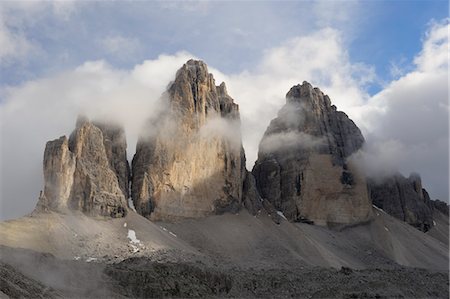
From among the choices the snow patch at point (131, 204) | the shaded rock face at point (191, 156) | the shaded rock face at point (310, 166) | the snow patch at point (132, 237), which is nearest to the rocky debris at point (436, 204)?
the shaded rock face at point (310, 166)

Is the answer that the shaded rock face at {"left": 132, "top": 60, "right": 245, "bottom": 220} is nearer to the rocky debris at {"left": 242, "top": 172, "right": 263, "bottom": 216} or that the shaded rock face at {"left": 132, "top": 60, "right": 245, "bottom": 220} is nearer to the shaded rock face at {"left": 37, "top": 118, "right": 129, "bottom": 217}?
the rocky debris at {"left": 242, "top": 172, "right": 263, "bottom": 216}

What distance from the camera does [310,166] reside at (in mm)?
126438

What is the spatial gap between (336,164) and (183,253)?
192 feet

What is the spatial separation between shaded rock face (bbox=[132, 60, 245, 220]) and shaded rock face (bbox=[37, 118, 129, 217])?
6.83 metres

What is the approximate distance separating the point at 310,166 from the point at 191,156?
32.3 m

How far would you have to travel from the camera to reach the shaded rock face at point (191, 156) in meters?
99.4

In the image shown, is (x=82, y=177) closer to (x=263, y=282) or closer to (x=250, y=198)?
(x=263, y=282)

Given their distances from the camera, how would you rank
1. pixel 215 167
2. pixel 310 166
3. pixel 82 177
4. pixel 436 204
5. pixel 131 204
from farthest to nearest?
1. pixel 436 204
2. pixel 310 166
3. pixel 215 167
4. pixel 131 204
5. pixel 82 177

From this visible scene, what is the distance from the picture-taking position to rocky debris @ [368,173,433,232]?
14675 centimetres

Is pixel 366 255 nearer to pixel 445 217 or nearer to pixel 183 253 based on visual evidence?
pixel 183 253

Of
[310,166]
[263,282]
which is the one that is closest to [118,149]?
[263,282]

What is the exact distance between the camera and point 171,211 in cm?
9888

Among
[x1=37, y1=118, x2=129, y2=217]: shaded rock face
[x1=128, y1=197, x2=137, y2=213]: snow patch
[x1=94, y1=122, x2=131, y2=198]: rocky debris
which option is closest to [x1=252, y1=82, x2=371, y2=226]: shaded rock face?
[x1=128, y1=197, x2=137, y2=213]: snow patch

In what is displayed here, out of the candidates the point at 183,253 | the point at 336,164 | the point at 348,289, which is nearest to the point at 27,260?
the point at 183,253
